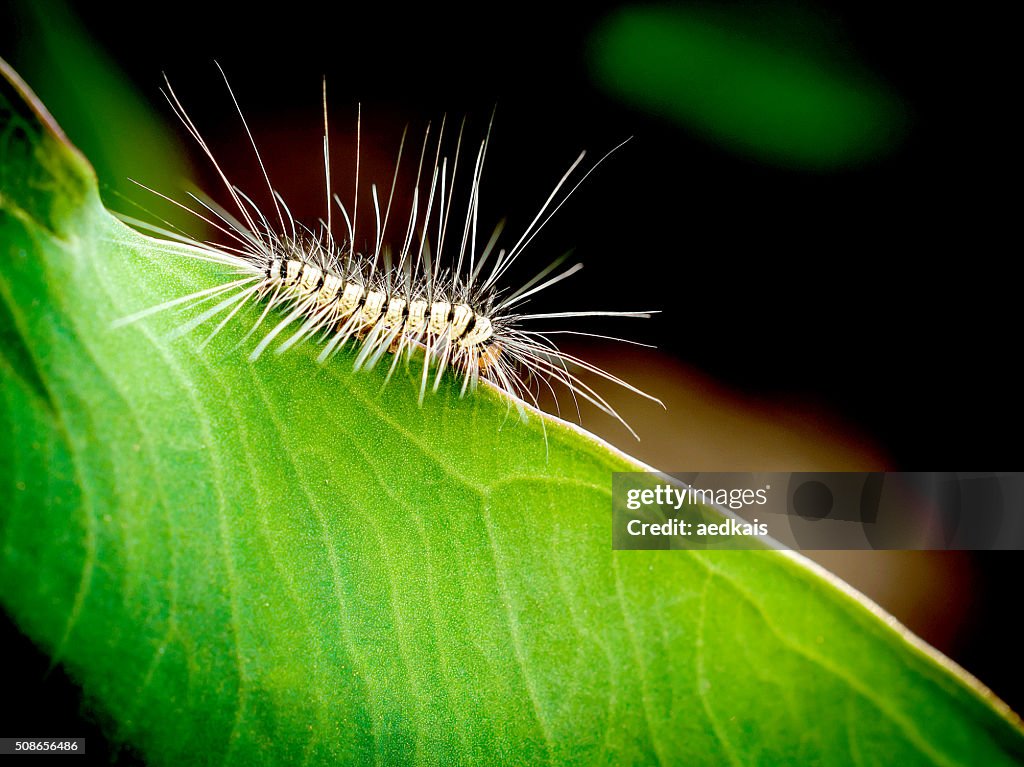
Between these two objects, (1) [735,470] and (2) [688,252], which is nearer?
(2) [688,252]

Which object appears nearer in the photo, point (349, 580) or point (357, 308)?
point (349, 580)

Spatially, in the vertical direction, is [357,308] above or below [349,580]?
above

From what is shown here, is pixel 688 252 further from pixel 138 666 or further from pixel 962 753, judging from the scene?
pixel 138 666

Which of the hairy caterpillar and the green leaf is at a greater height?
the hairy caterpillar

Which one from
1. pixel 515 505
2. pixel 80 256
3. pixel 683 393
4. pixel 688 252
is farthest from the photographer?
pixel 683 393

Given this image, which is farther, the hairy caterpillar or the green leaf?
the hairy caterpillar

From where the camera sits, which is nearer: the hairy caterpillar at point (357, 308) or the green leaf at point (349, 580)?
the green leaf at point (349, 580)

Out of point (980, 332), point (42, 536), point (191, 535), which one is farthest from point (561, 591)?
point (980, 332)

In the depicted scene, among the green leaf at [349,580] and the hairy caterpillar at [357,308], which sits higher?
the hairy caterpillar at [357,308]
